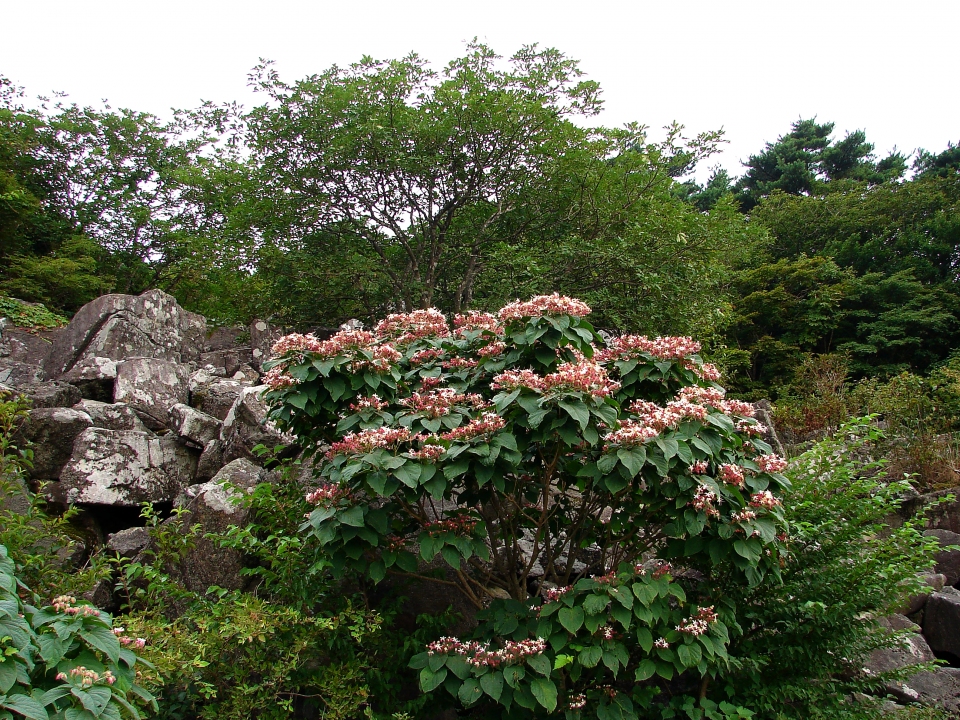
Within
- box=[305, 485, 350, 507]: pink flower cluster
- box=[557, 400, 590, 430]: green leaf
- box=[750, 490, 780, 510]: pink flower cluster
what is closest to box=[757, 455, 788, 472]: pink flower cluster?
box=[750, 490, 780, 510]: pink flower cluster

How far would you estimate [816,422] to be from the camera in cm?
880

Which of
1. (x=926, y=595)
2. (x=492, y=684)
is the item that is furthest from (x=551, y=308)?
(x=926, y=595)

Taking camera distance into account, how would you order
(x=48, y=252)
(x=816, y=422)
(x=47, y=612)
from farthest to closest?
(x=48, y=252), (x=816, y=422), (x=47, y=612)

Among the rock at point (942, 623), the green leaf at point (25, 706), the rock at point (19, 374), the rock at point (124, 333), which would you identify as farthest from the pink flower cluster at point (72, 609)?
the rock at point (942, 623)

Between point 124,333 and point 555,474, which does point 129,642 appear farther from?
point 124,333

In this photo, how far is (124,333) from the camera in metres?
6.73

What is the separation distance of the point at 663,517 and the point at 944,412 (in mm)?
7448

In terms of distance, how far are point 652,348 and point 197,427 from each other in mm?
3980

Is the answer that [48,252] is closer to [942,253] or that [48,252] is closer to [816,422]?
[816,422]

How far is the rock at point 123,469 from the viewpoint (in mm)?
4422

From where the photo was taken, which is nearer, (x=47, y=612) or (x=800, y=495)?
(x=47, y=612)

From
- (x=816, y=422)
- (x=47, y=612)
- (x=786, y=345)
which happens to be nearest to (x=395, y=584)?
(x=47, y=612)

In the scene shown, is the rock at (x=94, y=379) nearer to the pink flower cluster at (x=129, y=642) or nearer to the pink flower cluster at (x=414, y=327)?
the pink flower cluster at (x=414, y=327)

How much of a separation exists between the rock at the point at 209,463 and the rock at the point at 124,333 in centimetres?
222
